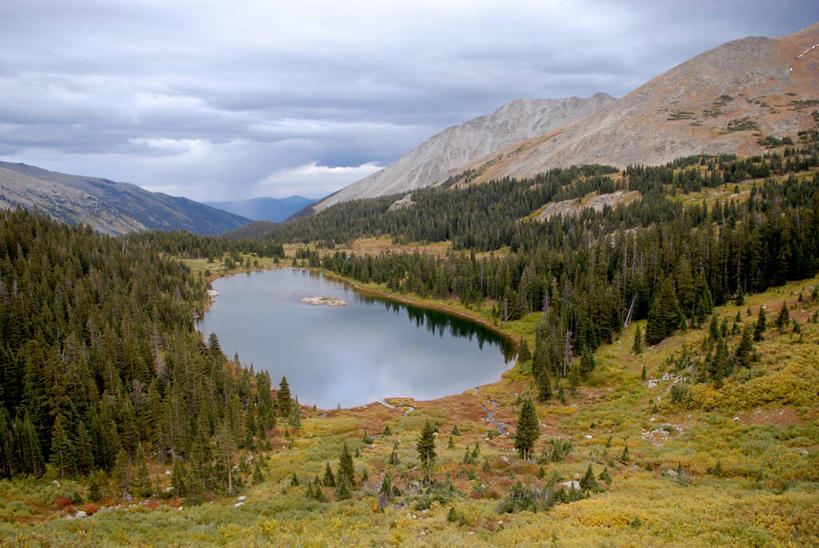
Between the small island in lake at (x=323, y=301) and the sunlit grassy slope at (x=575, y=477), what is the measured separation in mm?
82286

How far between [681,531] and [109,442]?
49988 mm

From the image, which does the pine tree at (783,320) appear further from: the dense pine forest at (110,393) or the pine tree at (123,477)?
the pine tree at (123,477)

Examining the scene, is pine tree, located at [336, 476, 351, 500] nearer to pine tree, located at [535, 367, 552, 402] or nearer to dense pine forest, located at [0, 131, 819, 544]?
dense pine forest, located at [0, 131, 819, 544]

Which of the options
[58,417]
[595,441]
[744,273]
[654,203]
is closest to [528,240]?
[654,203]

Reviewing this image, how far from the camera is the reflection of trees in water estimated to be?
314 feet

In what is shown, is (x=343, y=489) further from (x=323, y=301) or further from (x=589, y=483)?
(x=323, y=301)

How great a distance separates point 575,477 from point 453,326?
80.3 metres

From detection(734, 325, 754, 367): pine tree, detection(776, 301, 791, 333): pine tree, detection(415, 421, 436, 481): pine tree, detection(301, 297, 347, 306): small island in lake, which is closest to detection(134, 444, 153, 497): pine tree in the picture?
detection(415, 421, 436, 481): pine tree

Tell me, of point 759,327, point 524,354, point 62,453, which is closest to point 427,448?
point 62,453

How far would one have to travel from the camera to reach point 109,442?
4481cm

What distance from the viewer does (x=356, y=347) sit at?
9625 centimetres

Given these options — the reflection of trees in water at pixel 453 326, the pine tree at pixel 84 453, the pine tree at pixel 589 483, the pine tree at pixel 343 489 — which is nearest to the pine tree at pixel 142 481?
the pine tree at pixel 84 453

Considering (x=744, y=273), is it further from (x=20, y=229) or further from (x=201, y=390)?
(x=20, y=229)

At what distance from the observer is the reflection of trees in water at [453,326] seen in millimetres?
95662
